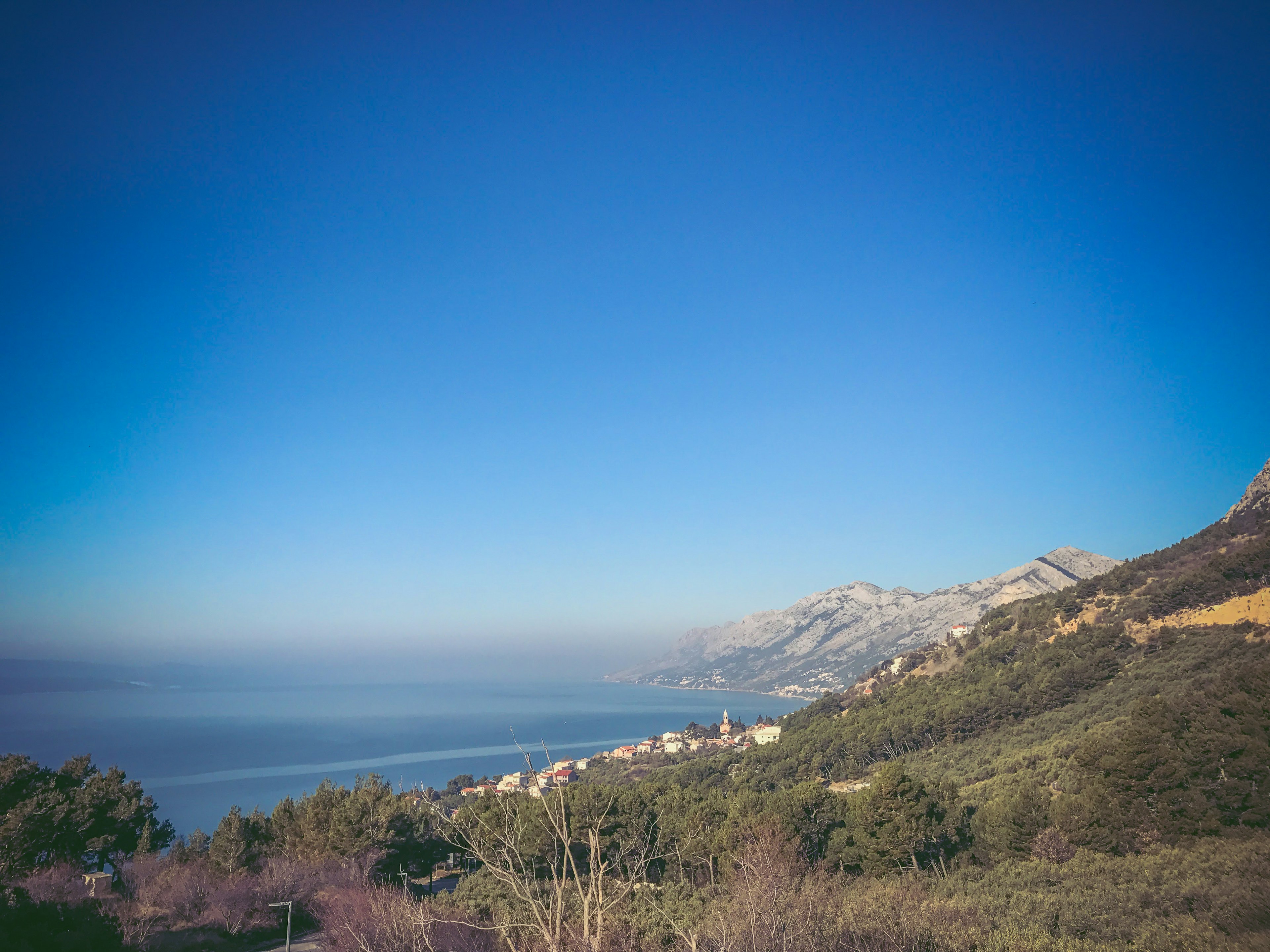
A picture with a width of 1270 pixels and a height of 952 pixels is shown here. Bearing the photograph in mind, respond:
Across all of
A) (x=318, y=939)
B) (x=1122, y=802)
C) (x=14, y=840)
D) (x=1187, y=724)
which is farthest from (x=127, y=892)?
(x=1187, y=724)

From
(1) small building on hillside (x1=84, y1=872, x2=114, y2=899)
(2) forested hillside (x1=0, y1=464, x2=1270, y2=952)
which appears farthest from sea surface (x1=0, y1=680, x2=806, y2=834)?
(1) small building on hillside (x1=84, y1=872, x2=114, y2=899)

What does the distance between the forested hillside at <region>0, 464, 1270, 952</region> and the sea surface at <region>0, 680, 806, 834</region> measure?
13014 mm

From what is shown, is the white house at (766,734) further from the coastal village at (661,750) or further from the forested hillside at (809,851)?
the forested hillside at (809,851)

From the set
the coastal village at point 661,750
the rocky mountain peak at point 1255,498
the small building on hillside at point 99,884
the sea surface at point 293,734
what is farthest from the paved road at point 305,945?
the rocky mountain peak at point 1255,498

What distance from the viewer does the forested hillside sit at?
335 inches

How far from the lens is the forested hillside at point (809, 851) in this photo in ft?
27.9

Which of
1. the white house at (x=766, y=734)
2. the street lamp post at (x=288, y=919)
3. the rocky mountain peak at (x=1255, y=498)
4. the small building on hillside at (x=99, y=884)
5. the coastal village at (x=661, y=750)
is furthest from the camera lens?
the white house at (x=766, y=734)

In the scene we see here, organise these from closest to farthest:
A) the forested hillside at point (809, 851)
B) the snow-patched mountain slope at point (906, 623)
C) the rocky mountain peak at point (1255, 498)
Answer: the forested hillside at point (809, 851)
the rocky mountain peak at point (1255, 498)
the snow-patched mountain slope at point (906, 623)

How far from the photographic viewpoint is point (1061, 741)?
2488 centimetres

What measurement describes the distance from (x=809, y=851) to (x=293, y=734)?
107069 millimetres

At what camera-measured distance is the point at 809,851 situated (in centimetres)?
1861

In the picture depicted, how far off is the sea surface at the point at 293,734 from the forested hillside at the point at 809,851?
42.7 feet

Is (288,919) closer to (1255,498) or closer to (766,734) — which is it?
(766,734)

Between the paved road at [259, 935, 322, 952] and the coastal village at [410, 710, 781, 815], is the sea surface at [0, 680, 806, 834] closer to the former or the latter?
the coastal village at [410, 710, 781, 815]
